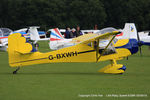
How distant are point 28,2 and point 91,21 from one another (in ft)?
45.9

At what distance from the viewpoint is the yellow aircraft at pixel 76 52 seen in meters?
12.4

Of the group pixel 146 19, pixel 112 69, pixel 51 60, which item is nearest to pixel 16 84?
pixel 51 60

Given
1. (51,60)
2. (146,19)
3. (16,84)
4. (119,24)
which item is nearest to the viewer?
(16,84)

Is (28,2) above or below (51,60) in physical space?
above

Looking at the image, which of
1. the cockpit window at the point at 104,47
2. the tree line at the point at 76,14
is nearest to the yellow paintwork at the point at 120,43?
the cockpit window at the point at 104,47

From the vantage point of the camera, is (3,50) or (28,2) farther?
(28,2)

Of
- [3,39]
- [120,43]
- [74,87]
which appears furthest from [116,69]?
[3,39]

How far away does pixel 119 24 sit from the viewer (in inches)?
2968

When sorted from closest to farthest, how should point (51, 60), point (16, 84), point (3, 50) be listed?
point (16, 84), point (51, 60), point (3, 50)

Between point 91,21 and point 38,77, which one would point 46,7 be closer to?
point 91,21

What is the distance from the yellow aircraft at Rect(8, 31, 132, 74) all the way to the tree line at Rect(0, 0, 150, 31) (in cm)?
5898

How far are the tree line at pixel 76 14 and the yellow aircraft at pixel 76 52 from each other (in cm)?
5898

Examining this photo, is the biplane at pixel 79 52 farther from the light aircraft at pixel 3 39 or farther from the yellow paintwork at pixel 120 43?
the light aircraft at pixel 3 39

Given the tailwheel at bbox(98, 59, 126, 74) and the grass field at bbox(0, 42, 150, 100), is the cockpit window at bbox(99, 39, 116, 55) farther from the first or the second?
the grass field at bbox(0, 42, 150, 100)
